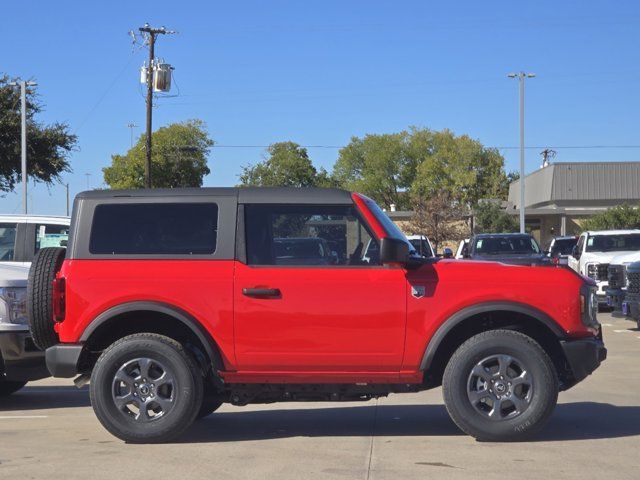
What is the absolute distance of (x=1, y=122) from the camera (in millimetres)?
37531

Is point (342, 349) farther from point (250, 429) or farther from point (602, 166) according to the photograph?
point (602, 166)

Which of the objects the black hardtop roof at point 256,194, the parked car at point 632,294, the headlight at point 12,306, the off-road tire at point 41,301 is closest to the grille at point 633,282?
the parked car at point 632,294

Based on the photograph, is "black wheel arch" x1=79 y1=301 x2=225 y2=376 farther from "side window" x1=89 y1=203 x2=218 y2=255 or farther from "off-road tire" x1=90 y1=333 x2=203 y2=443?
"side window" x1=89 y1=203 x2=218 y2=255

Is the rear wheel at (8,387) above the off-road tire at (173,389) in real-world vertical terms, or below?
below

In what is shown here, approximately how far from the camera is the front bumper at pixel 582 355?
748 cm

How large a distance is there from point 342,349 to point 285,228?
108 centimetres

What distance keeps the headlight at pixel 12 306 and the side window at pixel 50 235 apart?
2530 millimetres

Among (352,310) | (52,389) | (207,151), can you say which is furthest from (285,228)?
(207,151)

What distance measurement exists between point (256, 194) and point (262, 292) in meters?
0.85

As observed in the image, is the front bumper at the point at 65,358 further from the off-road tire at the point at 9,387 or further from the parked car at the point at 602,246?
the parked car at the point at 602,246

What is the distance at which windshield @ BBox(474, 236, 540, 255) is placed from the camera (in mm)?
23922

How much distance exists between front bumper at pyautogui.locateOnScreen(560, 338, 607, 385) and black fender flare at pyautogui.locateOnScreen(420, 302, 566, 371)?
0.12 m

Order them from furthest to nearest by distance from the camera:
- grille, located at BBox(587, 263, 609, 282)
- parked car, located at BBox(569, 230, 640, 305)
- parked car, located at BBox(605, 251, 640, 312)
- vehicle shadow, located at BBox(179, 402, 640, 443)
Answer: parked car, located at BBox(569, 230, 640, 305) < grille, located at BBox(587, 263, 609, 282) < parked car, located at BBox(605, 251, 640, 312) < vehicle shadow, located at BBox(179, 402, 640, 443)

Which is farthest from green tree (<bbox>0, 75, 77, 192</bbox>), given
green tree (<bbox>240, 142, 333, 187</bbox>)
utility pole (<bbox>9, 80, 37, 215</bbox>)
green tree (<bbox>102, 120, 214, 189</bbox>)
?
green tree (<bbox>240, 142, 333, 187</bbox>)
